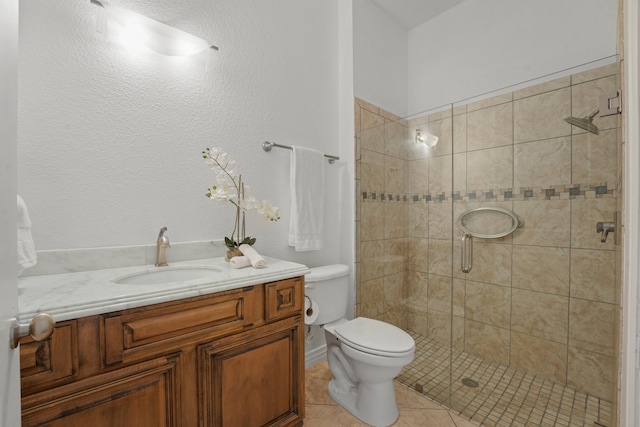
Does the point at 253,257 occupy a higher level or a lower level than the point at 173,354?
higher

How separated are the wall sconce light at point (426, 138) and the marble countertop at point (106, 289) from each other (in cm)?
142

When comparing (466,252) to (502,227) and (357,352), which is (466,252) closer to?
(502,227)

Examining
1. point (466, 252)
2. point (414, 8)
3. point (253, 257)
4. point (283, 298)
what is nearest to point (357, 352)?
point (283, 298)

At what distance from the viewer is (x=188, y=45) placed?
4.58 ft

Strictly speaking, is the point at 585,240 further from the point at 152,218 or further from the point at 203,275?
the point at 152,218

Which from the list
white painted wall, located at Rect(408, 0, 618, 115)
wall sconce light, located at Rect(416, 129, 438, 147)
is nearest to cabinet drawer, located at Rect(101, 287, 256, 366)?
wall sconce light, located at Rect(416, 129, 438, 147)

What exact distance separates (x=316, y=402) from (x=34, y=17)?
7.34 ft

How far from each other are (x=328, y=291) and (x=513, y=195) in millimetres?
1389

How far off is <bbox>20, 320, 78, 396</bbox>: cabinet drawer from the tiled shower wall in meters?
1.63

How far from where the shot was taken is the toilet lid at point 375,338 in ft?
4.61

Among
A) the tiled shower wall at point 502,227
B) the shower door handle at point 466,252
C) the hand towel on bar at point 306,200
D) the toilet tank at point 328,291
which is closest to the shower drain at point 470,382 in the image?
the tiled shower wall at point 502,227

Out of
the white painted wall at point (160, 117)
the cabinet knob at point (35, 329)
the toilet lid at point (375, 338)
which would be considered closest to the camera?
the cabinet knob at point (35, 329)

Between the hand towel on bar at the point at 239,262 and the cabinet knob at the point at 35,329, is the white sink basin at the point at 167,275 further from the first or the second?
the cabinet knob at the point at 35,329

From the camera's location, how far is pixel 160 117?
1397mm
